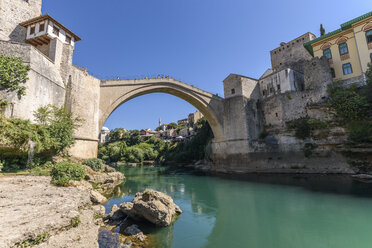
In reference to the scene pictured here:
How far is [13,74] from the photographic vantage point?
9.83 m

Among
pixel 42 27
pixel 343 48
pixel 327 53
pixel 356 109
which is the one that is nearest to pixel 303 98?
pixel 356 109

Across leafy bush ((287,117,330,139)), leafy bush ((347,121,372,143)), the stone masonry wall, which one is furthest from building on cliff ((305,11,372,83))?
the stone masonry wall

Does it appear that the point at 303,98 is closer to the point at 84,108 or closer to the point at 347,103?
the point at 347,103

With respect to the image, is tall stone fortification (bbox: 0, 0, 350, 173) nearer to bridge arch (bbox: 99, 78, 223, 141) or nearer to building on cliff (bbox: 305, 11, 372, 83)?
bridge arch (bbox: 99, 78, 223, 141)

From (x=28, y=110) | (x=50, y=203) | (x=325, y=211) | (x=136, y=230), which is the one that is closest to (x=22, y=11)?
(x=28, y=110)

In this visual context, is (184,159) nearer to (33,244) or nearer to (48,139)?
(48,139)

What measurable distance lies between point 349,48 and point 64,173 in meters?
23.4

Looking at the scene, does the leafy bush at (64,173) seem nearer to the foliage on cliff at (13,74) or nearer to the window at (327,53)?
the foliage on cliff at (13,74)

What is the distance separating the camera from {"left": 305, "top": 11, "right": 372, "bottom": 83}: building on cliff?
15.8 m

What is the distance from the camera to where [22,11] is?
1628 centimetres

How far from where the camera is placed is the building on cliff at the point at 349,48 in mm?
15766

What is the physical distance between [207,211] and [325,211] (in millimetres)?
4462

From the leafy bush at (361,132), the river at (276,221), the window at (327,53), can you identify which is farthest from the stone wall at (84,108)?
the window at (327,53)

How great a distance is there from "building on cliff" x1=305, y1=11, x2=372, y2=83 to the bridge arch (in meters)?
11.6
